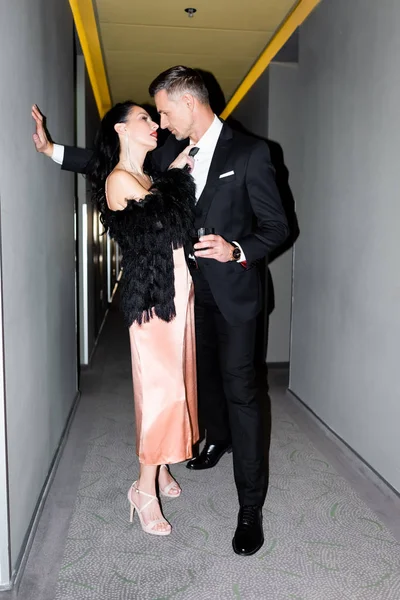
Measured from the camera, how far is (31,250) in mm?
2221

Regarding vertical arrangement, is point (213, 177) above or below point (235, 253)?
above

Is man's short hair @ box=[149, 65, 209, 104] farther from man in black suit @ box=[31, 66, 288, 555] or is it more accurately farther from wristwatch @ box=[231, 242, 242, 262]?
wristwatch @ box=[231, 242, 242, 262]

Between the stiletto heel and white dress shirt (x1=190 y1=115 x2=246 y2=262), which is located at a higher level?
white dress shirt (x1=190 y1=115 x2=246 y2=262)

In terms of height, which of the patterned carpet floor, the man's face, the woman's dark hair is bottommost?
the patterned carpet floor

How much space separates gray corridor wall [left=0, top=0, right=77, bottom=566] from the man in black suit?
13.4 inches

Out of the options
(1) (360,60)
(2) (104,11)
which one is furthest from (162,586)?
(2) (104,11)

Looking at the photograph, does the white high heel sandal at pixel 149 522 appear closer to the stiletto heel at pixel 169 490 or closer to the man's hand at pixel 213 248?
the stiletto heel at pixel 169 490

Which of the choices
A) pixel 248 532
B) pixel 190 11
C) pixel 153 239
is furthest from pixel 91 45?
pixel 248 532

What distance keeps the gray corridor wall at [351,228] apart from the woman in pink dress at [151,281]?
944 millimetres

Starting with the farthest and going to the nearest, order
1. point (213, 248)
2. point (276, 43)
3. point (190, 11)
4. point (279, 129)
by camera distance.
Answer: point (279, 129)
point (276, 43)
point (190, 11)
point (213, 248)

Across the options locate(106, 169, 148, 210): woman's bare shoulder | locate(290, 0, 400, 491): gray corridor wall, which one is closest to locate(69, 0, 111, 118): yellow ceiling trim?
locate(290, 0, 400, 491): gray corridor wall

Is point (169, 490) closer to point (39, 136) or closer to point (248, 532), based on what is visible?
point (248, 532)

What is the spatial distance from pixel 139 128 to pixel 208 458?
165cm

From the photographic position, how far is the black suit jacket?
214 cm
